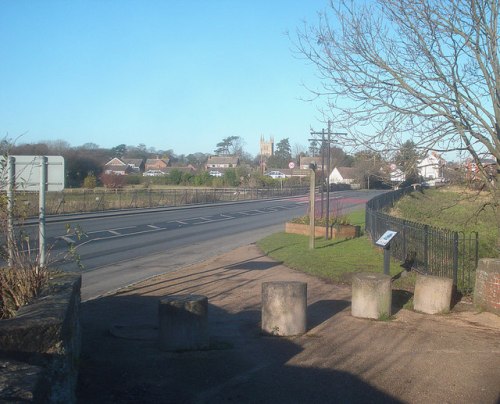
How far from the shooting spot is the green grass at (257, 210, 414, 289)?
14.3 m

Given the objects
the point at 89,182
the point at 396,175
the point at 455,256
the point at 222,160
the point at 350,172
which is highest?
the point at 222,160

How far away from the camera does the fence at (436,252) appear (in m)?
12.1

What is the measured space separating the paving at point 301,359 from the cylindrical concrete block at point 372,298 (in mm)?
177

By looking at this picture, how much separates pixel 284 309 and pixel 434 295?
9.88 feet

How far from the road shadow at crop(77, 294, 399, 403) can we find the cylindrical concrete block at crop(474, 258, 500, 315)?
2987 millimetres

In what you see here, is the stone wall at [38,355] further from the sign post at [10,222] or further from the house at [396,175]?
the house at [396,175]

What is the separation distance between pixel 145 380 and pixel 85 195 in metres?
37.4

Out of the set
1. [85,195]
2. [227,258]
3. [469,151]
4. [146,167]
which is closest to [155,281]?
[227,258]

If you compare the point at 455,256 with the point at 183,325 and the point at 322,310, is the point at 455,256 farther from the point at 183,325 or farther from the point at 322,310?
the point at 183,325

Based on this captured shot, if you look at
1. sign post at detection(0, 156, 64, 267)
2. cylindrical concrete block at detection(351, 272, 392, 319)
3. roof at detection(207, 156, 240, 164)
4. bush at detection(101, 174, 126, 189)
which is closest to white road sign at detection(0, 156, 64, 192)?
sign post at detection(0, 156, 64, 267)

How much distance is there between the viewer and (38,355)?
4516 millimetres

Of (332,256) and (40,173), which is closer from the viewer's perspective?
(40,173)

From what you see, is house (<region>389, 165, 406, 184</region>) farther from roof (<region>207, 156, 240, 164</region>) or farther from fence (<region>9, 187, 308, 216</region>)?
roof (<region>207, 156, 240, 164</region>)

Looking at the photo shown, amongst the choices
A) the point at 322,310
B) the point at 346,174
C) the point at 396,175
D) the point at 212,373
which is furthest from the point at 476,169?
the point at 346,174
